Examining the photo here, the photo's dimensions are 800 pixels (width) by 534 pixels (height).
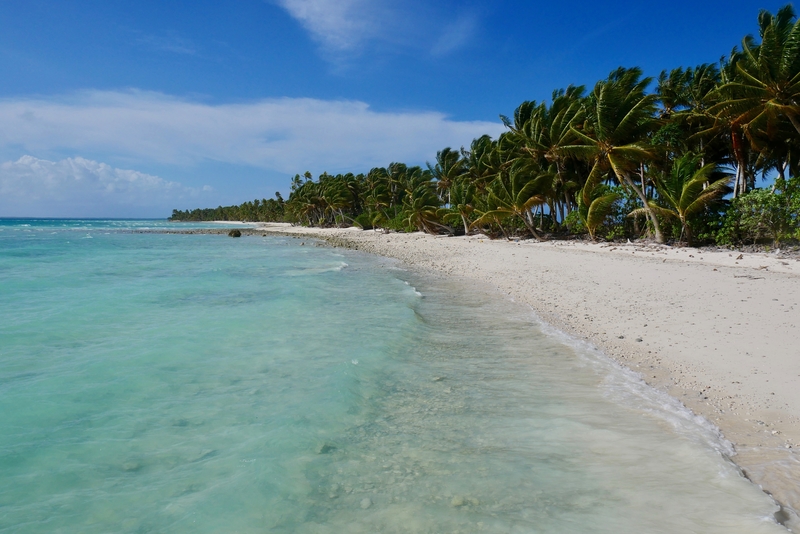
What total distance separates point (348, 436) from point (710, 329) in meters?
6.47

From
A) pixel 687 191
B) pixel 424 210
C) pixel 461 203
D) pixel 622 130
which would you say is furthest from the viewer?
pixel 424 210

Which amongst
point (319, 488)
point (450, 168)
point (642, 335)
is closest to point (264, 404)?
point (319, 488)

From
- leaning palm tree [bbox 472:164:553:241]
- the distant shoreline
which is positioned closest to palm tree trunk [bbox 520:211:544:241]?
leaning palm tree [bbox 472:164:553:241]

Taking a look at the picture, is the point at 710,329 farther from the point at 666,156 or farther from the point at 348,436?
the point at 666,156

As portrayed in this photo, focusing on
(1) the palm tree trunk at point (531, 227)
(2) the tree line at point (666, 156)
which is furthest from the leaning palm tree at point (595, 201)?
(1) the palm tree trunk at point (531, 227)

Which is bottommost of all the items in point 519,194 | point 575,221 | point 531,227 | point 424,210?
point 531,227

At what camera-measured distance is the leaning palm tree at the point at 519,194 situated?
99.6 ft

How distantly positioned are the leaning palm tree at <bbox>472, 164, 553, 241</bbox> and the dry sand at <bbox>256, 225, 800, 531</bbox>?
1364 centimetres

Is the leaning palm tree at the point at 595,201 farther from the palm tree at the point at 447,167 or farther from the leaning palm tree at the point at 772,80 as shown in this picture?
the palm tree at the point at 447,167

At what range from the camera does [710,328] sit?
7609mm

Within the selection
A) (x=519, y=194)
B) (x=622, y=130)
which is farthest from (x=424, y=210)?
(x=622, y=130)

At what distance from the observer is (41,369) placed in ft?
24.2

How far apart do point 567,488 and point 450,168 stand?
47.8 meters

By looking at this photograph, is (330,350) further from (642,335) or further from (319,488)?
(642,335)
